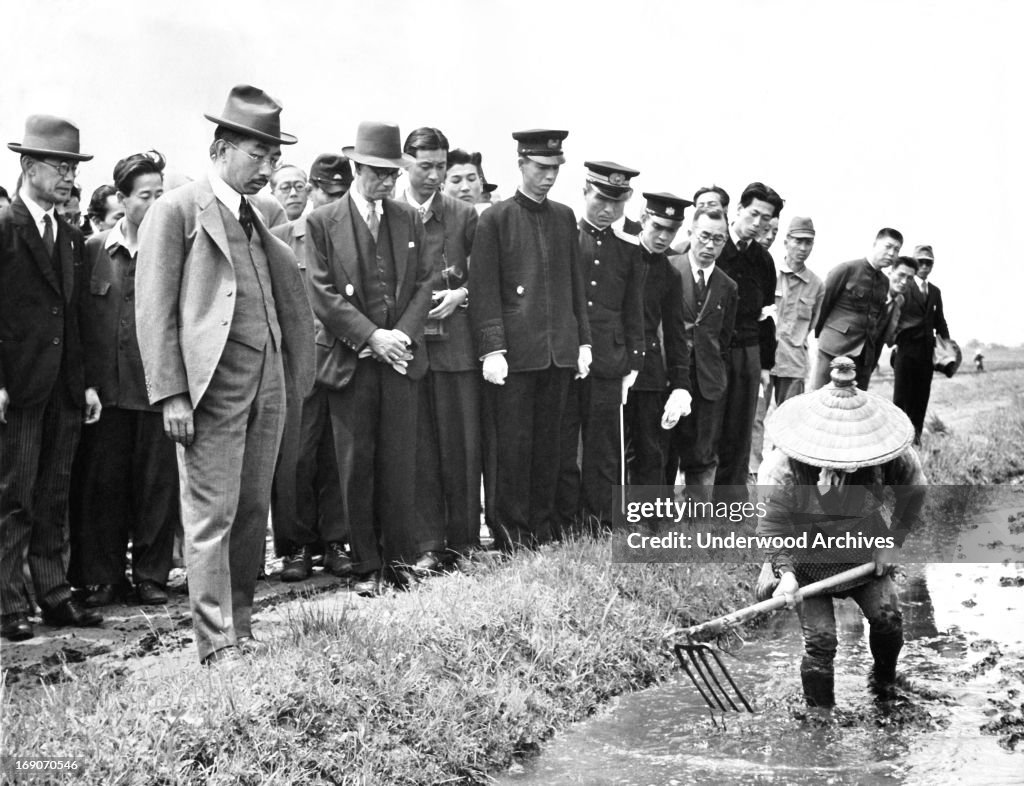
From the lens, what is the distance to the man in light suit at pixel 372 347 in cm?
709

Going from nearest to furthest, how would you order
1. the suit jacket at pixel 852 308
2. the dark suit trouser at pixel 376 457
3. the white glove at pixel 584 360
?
the dark suit trouser at pixel 376 457 < the white glove at pixel 584 360 < the suit jacket at pixel 852 308

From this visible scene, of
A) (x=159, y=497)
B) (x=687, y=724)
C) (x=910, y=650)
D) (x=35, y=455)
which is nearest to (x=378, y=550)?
(x=159, y=497)

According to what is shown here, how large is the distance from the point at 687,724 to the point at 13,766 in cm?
275

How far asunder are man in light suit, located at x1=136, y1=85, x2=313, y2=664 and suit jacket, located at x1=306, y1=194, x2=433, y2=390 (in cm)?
129

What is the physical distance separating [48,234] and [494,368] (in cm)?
258

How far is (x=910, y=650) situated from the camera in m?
6.71

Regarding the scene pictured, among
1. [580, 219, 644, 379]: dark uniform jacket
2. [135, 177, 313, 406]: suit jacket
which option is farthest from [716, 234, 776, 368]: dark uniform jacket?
[135, 177, 313, 406]: suit jacket

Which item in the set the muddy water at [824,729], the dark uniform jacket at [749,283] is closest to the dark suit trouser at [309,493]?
the muddy water at [824,729]

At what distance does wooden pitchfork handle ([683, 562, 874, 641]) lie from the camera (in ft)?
17.4

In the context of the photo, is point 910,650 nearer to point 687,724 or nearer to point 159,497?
point 687,724

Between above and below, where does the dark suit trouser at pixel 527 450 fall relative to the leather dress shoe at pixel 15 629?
above

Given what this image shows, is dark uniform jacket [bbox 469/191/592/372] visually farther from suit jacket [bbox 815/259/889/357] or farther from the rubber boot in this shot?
suit jacket [bbox 815/259/889/357]

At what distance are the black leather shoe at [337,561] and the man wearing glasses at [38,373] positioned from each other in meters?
1.55

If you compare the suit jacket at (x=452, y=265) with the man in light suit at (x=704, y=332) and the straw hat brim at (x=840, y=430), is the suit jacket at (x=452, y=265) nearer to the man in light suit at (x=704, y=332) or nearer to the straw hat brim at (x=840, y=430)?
the man in light suit at (x=704, y=332)
